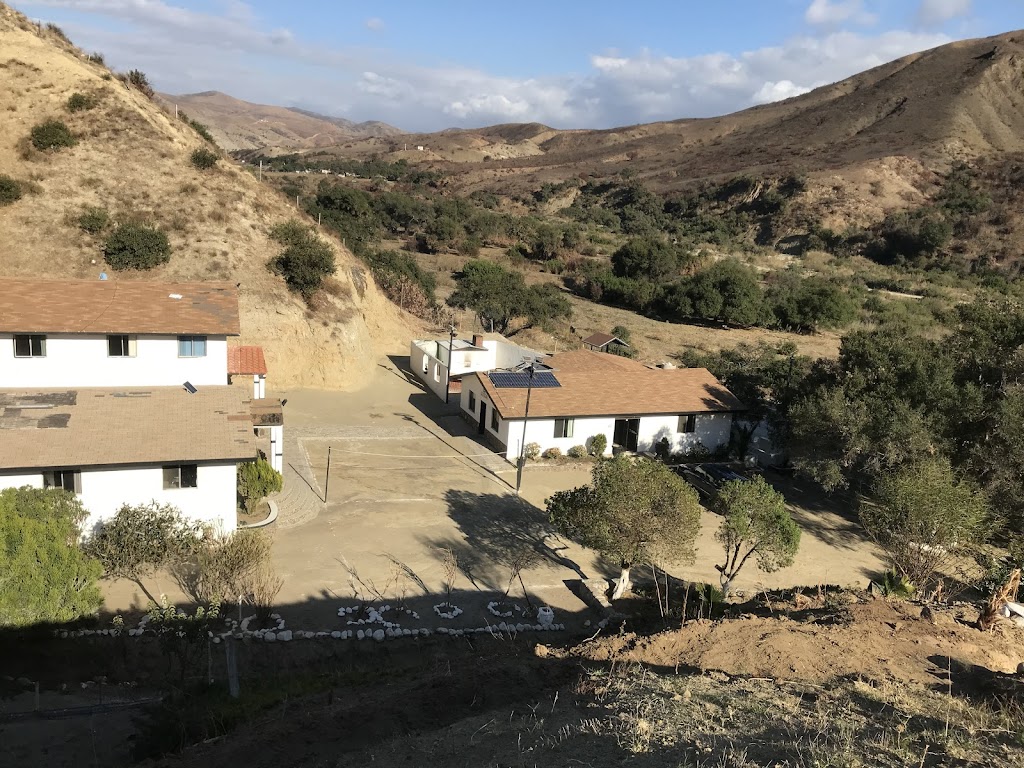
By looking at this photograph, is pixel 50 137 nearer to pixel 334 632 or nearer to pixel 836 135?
pixel 334 632

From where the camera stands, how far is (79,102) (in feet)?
148

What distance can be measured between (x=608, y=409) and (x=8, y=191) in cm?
3519

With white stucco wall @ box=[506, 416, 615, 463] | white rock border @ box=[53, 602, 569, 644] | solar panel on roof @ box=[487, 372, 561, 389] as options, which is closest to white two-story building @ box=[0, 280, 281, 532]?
white rock border @ box=[53, 602, 569, 644]

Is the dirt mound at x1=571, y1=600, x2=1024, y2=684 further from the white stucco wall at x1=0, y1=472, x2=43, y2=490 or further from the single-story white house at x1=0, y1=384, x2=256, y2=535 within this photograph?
the white stucco wall at x1=0, y1=472, x2=43, y2=490

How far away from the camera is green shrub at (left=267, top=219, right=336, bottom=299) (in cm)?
4103

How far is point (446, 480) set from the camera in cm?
2691

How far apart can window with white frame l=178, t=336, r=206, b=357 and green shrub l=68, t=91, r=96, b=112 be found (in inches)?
1202

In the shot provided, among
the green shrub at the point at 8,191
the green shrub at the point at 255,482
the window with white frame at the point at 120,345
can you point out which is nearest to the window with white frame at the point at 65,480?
the green shrub at the point at 255,482

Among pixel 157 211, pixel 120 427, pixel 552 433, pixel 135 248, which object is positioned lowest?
pixel 552 433

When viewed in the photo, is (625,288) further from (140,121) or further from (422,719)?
(422,719)

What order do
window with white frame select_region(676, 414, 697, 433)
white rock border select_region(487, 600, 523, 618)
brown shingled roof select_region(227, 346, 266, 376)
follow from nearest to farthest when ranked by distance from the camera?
white rock border select_region(487, 600, 523, 618)
brown shingled roof select_region(227, 346, 266, 376)
window with white frame select_region(676, 414, 697, 433)

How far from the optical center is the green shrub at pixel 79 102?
44.9 m

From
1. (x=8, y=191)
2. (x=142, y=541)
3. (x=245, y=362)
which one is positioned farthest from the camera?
(x=8, y=191)

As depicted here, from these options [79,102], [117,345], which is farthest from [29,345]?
[79,102]
